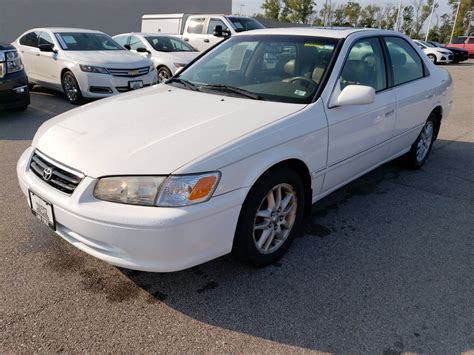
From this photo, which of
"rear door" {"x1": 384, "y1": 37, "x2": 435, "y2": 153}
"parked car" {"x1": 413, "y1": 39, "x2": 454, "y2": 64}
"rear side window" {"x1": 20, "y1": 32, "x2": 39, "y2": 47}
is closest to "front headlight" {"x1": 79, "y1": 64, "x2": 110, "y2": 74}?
"rear side window" {"x1": 20, "y1": 32, "x2": 39, "y2": 47}

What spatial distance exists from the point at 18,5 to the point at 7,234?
695 inches

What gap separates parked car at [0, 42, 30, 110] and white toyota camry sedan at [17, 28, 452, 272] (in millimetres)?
4212

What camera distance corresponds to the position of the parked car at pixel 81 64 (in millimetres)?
7785

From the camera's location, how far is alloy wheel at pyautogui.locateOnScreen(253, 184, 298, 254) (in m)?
2.71

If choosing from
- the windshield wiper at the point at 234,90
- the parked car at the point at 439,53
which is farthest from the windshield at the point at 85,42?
the parked car at the point at 439,53

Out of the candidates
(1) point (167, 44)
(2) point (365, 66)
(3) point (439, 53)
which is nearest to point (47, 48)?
(1) point (167, 44)

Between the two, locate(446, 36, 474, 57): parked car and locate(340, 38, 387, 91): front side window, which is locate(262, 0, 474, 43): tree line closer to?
locate(446, 36, 474, 57): parked car

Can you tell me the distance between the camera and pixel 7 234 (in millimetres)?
3193

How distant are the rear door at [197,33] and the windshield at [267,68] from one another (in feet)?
29.5

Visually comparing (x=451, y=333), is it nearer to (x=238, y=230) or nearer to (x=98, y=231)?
(x=238, y=230)

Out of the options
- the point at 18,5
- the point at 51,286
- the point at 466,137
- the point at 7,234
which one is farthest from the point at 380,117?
the point at 18,5

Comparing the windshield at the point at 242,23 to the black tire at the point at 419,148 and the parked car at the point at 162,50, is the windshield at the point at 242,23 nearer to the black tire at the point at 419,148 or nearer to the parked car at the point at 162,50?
the parked car at the point at 162,50

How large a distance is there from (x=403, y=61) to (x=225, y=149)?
2.80 meters

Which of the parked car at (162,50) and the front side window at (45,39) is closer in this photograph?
the front side window at (45,39)
